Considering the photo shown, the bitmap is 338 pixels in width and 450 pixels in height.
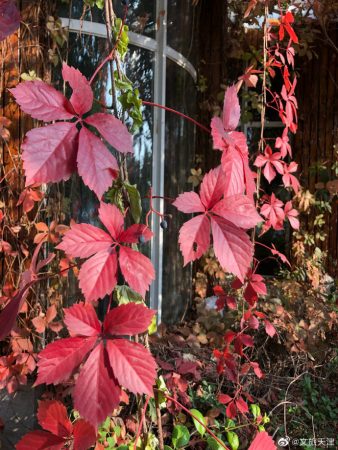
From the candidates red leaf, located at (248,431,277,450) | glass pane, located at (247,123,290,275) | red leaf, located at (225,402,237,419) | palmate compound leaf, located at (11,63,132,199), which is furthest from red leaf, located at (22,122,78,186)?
glass pane, located at (247,123,290,275)

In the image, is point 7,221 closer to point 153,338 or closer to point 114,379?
point 153,338

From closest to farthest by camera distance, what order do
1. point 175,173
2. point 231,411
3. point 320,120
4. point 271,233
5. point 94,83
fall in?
point 231,411 → point 94,83 → point 175,173 → point 320,120 → point 271,233

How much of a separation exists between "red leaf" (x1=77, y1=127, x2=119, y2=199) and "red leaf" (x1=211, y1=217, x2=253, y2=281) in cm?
19

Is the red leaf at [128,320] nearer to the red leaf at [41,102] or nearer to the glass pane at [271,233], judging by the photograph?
the red leaf at [41,102]

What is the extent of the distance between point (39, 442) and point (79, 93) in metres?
0.55

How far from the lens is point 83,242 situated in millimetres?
703

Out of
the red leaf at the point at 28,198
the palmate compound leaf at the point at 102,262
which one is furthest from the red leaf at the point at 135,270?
the red leaf at the point at 28,198

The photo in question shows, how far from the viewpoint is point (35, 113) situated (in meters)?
0.68

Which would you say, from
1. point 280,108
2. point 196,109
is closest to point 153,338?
point 280,108

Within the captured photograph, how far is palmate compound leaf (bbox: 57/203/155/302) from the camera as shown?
2.20ft

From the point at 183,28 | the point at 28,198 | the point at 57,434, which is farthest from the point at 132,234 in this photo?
the point at 183,28

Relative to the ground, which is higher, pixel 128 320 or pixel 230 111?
pixel 230 111

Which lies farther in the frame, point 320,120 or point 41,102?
point 320,120

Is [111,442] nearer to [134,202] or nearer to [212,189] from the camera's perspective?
[134,202]
